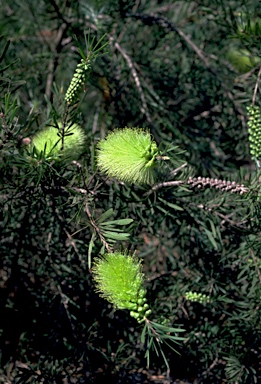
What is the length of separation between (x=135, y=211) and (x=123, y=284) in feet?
1.27

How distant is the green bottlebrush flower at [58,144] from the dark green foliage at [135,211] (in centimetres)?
2

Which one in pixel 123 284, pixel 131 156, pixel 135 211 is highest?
pixel 131 156

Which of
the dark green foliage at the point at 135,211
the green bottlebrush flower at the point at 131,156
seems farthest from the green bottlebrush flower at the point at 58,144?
the green bottlebrush flower at the point at 131,156

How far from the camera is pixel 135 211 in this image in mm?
1052

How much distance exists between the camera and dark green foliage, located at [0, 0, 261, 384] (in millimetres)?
920

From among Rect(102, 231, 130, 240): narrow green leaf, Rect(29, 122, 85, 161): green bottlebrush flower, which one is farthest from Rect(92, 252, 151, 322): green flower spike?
Rect(29, 122, 85, 161): green bottlebrush flower

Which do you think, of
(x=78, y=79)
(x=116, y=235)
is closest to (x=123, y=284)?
(x=116, y=235)

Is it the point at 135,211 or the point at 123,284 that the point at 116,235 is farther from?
the point at 135,211

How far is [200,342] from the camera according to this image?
1.23 meters

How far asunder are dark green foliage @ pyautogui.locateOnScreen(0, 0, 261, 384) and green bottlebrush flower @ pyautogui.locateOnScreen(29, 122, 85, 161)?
0.02 metres

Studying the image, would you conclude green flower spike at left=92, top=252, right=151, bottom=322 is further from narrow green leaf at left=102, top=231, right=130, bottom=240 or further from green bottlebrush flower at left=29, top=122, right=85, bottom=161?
green bottlebrush flower at left=29, top=122, right=85, bottom=161

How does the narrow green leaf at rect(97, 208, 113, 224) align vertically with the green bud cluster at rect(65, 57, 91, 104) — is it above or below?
below

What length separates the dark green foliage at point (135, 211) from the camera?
92 centimetres

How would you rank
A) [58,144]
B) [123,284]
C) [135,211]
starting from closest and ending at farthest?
[123,284], [58,144], [135,211]
